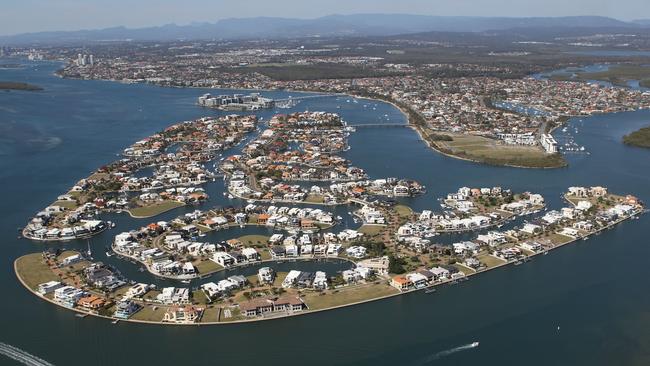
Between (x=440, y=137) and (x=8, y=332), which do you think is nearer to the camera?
(x=8, y=332)

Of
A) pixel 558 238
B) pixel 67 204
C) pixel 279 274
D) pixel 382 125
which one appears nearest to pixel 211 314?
pixel 279 274

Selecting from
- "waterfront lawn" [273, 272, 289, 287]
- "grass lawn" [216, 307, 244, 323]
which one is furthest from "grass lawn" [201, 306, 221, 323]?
"waterfront lawn" [273, 272, 289, 287]

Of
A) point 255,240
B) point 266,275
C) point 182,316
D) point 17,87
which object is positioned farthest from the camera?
point 17,87

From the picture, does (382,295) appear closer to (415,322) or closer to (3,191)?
(415,322)

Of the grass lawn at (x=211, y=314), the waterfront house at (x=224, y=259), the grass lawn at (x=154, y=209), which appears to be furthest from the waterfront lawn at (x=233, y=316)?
the grass lawn at (x=154, y=209)

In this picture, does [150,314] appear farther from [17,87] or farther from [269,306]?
[17,87]

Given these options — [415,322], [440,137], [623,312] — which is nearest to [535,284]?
[623,312]
